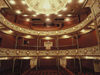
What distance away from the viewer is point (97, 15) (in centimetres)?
546

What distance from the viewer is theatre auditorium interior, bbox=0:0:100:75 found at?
7504mm

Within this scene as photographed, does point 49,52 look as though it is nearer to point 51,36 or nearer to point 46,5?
point 51,36

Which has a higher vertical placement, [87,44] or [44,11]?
[44,11]

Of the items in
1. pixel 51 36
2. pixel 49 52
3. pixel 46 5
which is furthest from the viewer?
pixel 51 36

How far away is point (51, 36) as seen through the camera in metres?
12.4

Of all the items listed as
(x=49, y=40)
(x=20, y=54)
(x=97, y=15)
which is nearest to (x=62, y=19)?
(x=49, y=40)

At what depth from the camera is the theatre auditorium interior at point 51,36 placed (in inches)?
295

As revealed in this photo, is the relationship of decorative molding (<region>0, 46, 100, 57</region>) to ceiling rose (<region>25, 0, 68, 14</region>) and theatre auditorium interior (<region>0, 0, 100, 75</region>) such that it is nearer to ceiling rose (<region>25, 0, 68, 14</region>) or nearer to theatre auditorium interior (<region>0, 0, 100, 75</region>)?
theatre auditorium interior (<region>0, 0, 100, 75</region>)

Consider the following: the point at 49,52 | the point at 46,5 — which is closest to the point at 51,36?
the point at 49,52

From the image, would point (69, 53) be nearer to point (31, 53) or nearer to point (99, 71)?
point (99, 71)

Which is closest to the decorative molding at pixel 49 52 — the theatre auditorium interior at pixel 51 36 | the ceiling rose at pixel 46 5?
the theatre auditorium interior at pixel 51 36

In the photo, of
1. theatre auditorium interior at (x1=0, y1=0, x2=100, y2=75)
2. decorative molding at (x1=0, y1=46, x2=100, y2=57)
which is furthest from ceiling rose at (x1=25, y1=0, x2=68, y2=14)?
decorative molding at (x1=0, y1=46, x2=100, y2=57)

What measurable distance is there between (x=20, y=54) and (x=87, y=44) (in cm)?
962

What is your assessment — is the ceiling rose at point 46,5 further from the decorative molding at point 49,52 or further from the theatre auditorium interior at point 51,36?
the decorative molding at point 49,52
